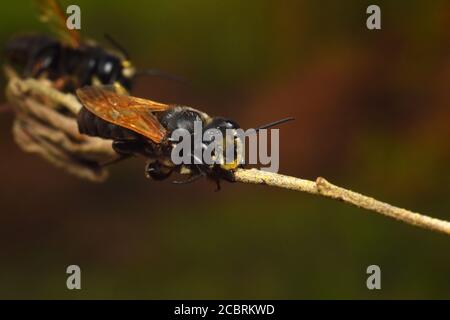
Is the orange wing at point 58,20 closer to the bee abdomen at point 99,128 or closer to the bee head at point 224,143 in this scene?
the bee abdomen at point 99,128

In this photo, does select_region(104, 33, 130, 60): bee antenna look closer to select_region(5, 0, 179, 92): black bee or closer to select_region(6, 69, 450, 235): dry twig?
select_region(5, 0, 179, 92): black bee

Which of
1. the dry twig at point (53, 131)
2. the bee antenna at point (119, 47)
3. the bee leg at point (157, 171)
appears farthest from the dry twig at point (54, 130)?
the bee leg at point (157, 171)

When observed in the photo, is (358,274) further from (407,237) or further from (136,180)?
(136,180)

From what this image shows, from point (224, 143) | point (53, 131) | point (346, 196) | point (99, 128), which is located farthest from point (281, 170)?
point (346, 196)

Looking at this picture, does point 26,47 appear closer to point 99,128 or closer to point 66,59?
point 66,59

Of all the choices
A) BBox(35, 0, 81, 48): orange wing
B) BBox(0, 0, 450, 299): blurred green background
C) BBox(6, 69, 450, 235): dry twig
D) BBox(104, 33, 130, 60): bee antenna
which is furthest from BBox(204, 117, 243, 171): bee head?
BBox(0, 0, 450, 299): blurred green background
